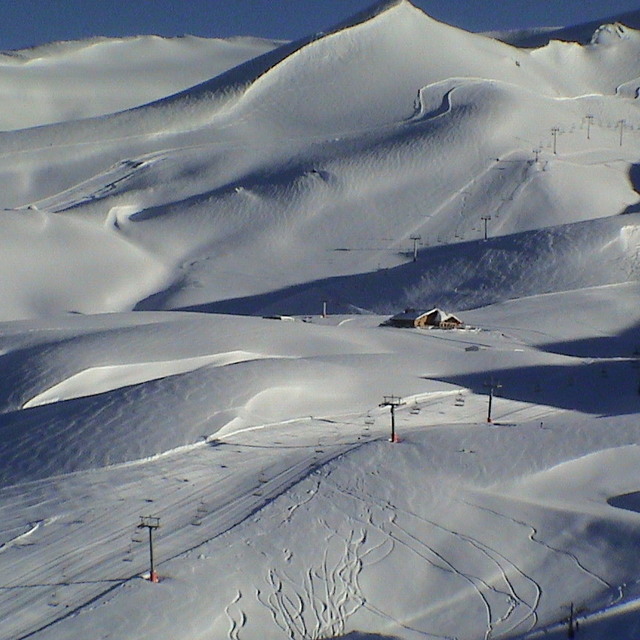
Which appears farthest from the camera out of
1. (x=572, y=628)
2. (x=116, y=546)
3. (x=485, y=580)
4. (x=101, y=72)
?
(x=101, y=72)

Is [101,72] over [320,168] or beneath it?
over

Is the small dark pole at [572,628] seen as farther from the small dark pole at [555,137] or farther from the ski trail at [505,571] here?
the small dark pole at [555,137]

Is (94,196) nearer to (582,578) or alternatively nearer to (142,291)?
(142,291)

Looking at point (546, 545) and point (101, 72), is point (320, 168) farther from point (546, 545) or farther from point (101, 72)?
point (101, 72)

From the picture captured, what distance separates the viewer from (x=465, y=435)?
16.7m

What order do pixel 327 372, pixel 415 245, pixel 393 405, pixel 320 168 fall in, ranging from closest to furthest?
1. pixel 393 405
2. pixel 327 372
3. pixel 415 245
4. pixel 320 168

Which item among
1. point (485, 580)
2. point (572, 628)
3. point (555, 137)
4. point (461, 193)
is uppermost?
point (555, 137)

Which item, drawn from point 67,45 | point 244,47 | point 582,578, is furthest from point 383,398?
point 244,47

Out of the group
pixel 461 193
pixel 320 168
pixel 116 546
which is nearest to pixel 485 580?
pixel 116 546

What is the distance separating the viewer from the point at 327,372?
2008cm

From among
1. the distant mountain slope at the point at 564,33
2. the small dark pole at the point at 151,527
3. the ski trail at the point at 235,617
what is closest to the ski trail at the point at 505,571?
the ski trail at the point at 235,617

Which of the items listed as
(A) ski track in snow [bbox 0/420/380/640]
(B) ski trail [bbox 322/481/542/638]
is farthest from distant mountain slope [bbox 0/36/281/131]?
(B) ski trail [bbox 322/481/542/638]

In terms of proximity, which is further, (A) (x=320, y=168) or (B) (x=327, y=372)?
(A) (x=320, y=168)

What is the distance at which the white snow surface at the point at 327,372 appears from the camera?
12547 mm
